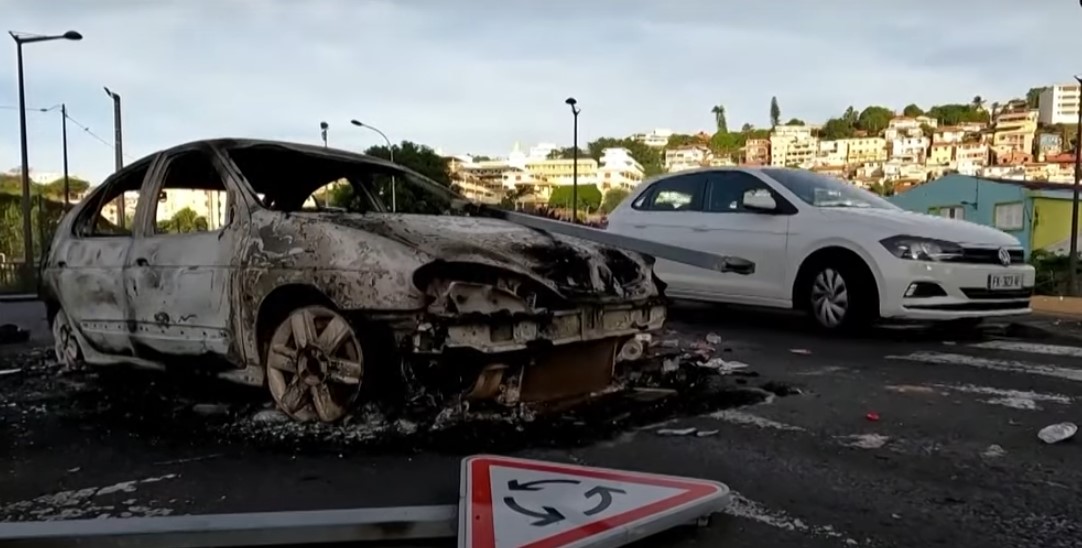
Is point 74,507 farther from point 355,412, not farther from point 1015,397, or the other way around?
point 1015,397

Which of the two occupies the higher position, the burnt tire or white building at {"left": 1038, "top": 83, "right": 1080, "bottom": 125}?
white building at {"left": 1038, "top": 83, "right": 1080, "bottom": 125}

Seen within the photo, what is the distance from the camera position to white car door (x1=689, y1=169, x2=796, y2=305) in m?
7.64

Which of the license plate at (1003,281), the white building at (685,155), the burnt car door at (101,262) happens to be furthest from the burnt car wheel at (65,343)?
the white building at (685,155)

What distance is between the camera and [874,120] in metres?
162

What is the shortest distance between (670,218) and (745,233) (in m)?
0.97

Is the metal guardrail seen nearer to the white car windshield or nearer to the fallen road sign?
the fallen road sign

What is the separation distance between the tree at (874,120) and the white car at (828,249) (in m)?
162

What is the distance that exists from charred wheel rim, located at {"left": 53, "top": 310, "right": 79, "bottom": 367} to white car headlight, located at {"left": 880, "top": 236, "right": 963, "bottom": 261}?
6.16 m

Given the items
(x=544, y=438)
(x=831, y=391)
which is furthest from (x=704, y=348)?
(x=544, y=438)

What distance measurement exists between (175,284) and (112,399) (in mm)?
986

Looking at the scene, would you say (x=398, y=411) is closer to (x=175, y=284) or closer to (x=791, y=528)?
(x=175, y=284)

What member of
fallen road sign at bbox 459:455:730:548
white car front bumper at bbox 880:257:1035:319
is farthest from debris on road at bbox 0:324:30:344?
white car front bumper at bbox 880:257:1035:319

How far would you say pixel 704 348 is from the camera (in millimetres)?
6582

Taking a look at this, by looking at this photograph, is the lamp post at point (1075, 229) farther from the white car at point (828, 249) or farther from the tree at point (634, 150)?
the tree at point (634, 150)
